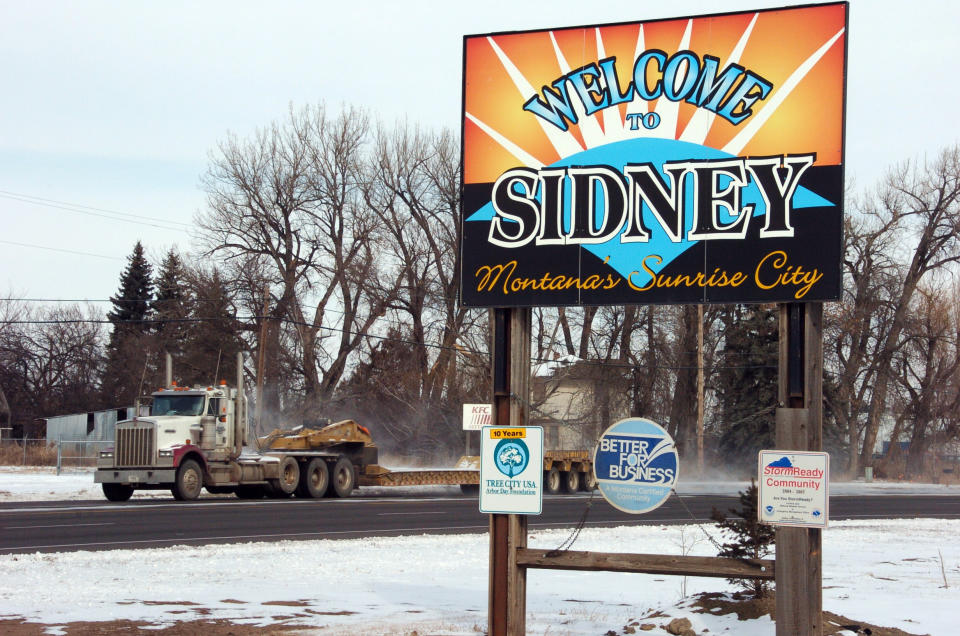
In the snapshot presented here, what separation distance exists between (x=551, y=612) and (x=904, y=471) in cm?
5444

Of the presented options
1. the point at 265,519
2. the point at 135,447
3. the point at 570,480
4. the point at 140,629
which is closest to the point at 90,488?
the point at 135,447

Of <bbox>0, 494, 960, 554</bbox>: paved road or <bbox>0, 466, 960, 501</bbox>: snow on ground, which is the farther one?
<bbox>0, 466, 960, 501</bbox>: snow on ground

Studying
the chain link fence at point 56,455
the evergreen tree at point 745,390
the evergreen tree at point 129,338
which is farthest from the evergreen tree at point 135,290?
the evergreen tree at point 745,390

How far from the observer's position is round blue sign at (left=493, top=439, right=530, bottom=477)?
28.7ft

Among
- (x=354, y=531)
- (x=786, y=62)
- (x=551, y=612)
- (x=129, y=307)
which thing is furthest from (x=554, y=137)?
(x=129, y=307)

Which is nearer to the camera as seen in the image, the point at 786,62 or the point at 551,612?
the point at 786,62

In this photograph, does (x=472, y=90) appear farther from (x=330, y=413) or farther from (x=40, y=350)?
(x=40, y=350)

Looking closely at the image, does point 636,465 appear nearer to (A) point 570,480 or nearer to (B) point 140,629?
(B) point 140,629

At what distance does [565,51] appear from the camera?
351 inches

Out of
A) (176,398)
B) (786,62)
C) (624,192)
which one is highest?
(786,62)

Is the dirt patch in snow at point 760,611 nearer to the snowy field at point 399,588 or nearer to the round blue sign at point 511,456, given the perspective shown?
the snowy field at point 399,588

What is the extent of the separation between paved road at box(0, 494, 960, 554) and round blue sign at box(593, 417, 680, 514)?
23.0 ft

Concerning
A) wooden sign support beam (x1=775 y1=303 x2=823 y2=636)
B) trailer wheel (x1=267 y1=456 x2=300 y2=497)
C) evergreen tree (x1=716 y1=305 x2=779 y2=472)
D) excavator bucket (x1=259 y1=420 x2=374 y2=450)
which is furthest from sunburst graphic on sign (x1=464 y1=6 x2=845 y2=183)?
evergreen tree (x1=716 y1=305 x2=779 y2=472)

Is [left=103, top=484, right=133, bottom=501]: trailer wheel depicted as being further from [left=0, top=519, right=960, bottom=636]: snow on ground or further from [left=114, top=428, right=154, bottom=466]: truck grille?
[left=0, top=519, right=960, bottom=636]: snow on ground
